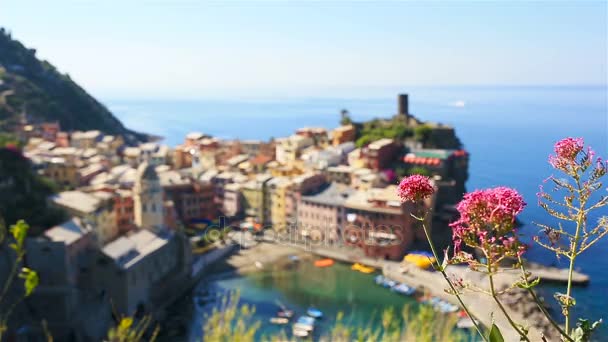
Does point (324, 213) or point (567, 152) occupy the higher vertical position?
point (567, 152)

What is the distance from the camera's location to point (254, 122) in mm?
77000

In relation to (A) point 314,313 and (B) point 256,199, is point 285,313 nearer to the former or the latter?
(A) point 314,313

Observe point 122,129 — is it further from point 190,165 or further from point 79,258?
point 79,258

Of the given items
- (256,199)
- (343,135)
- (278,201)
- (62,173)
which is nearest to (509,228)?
(278,201)

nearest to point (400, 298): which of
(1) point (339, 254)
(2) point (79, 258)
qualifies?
(1) point (339, 254)

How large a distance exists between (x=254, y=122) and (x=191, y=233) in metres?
57.9

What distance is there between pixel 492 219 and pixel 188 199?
20735mm

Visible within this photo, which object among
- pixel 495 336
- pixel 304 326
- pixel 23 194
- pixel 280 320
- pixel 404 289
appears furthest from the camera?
pixel 404 289

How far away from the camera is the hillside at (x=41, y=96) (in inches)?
1202

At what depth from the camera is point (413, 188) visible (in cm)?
110

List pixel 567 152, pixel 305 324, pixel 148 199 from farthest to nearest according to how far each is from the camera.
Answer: pixel 148 199 → pixel 305 324 → pixel 567 152

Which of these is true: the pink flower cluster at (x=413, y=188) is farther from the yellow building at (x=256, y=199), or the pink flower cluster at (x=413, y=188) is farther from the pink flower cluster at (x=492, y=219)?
the yellow building at (x=256, y=199)

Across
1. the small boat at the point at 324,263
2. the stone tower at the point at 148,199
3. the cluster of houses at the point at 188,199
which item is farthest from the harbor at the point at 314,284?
the stone tower at the point at 148,199

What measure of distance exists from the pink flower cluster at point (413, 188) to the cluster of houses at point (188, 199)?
10632 millimetres
